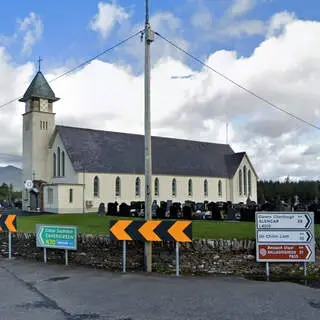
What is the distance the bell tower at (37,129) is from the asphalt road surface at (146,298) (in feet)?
145

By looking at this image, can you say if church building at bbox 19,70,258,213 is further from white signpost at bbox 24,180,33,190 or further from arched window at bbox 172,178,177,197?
white signpost at bbox 24,180,33,190

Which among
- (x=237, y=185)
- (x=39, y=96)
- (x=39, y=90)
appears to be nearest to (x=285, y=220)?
(x=39, y=96)

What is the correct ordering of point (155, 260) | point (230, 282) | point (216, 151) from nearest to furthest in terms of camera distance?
1. point (230, 282)
2. point (155, 260)
3. point (216, 151)

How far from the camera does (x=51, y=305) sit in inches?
311

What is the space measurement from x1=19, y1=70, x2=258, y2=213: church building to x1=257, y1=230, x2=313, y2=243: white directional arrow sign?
128 feet

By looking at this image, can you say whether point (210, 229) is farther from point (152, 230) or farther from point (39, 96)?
point (39, 96)

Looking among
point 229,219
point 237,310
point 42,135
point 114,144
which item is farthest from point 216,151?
point 237,310

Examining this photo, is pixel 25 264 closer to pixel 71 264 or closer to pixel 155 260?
pixel 71 264

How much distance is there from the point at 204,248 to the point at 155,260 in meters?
1.47

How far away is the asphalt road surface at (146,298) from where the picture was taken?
7250mm

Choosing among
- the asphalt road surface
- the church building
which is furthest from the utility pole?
the church building

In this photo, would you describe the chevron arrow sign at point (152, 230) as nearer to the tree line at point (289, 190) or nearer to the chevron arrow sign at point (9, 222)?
the chevron arrow sign at point (9, 222)

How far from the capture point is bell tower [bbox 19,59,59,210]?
5384 cm

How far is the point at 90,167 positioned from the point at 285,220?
41192 millimetres
